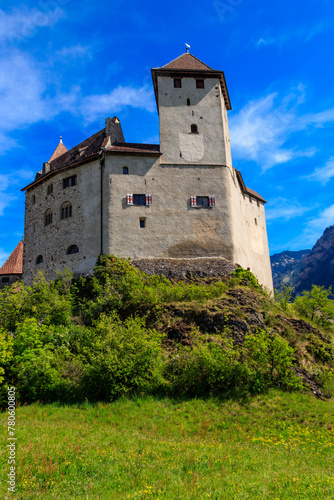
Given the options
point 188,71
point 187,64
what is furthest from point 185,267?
point 187,64

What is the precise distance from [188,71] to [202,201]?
39.9 ft

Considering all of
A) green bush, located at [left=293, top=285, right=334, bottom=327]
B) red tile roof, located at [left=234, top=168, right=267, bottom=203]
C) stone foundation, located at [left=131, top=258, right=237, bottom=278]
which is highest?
red tile roof, located at [left=234, top=168, right=267, bottom=203]

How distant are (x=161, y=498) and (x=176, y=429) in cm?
703

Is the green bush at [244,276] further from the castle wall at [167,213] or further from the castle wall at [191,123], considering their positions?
the castle wall at [191,123]

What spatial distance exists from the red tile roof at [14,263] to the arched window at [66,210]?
12.0 meters

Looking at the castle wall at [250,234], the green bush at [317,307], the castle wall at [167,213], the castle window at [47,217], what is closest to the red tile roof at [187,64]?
the castle wall at [167,213]

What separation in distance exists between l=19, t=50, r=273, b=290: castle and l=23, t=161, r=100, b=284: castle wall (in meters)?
0.09

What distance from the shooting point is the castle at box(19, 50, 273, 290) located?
106 feet

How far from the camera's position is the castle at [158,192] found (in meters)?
32.2

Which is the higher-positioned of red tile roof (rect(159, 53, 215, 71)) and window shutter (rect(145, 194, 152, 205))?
red tile roof (rect(159, 53, 215, 71))

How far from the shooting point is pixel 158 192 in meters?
33.0

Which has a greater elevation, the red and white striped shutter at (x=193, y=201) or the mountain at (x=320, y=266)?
the mountain at (x=320, y=266)

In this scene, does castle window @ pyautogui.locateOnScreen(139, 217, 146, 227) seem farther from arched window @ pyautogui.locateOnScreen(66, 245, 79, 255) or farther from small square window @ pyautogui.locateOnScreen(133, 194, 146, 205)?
arched window @ pyautogui.locateOnScreen(66, 245, 79, 255)

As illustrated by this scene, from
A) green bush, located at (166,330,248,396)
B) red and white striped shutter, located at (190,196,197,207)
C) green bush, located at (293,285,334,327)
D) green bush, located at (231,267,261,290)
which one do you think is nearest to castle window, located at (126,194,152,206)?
red and white striped shutter, located at (190,196,197,207)
